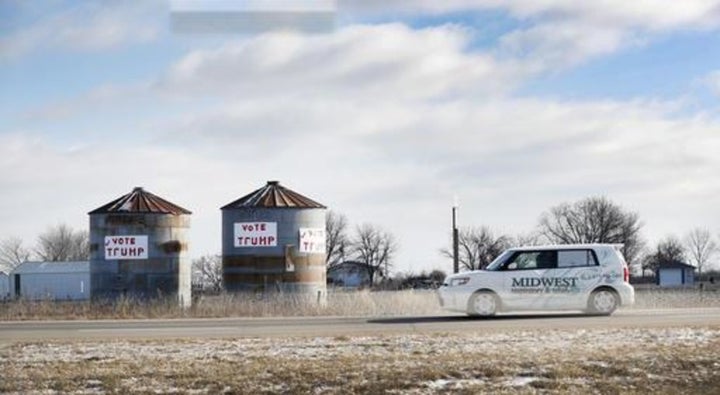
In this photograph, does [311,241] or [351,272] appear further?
[351,272]

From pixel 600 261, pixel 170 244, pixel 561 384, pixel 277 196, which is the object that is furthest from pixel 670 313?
pixel 170 244

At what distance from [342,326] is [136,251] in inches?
662

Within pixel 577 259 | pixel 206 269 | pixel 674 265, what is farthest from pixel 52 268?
pixel 674 265

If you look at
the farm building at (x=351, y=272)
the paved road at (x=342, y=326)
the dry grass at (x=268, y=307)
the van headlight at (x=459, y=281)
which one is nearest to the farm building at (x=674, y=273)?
the farm building at (x=351, y=272)

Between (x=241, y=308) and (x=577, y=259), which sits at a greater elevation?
(x=577, y=259)

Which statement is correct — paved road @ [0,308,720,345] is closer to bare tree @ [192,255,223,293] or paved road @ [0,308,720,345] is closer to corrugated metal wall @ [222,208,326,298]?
corrugated metal wall @ [222,208,326,298]

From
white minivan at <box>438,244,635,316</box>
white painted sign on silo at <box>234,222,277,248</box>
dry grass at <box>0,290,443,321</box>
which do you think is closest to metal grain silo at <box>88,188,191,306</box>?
dry grass at <box>0,290,443,321</box>

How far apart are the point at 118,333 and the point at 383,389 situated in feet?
30.7

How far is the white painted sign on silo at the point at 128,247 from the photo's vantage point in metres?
34.9

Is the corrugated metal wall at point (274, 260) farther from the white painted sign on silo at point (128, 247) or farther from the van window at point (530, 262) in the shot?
the van window at point (530, 262)

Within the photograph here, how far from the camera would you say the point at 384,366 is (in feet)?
41.6

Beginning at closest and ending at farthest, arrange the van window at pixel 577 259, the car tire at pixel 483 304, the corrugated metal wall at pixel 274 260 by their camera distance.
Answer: the car tire at pixel 483 304 < the van window at pixel 577 259 < the corrugated metal wall at pixel 274 260

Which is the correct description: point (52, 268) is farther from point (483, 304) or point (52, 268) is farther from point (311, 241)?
point (483, 304)

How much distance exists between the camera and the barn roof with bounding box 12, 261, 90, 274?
84625 mm
